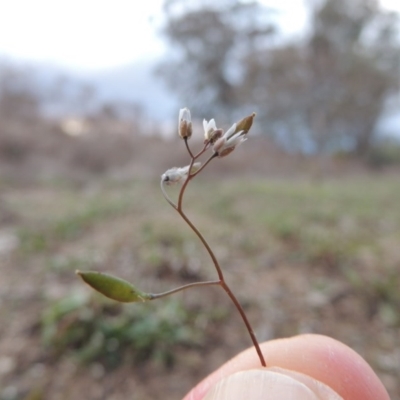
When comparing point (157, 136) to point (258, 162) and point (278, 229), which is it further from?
point (278, 229)

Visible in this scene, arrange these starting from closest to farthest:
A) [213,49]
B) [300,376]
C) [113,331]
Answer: [300,376] < [113,331] < [213,49]

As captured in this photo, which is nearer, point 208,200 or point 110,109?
point 208,200

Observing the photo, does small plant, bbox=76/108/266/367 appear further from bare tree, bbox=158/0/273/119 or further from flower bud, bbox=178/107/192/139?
bare tree, bbox=158/0/273/119

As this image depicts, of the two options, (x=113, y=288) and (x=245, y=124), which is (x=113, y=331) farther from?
(x=245, y=124)

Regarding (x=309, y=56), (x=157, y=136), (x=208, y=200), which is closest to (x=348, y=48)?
(x=309, y=56)

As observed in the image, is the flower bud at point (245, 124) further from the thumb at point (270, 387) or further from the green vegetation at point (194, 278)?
the green vegetation at point (194, 278)

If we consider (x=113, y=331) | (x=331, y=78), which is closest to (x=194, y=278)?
(x=113, y=331)

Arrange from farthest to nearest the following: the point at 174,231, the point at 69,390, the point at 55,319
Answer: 1. the point at 174,231
2. the point at 55,319
3. the point at 69,390
